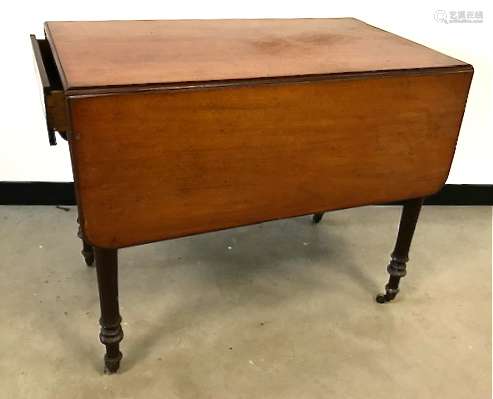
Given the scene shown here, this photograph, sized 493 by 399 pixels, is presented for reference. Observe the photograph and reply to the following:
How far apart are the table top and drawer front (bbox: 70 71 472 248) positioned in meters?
0.04

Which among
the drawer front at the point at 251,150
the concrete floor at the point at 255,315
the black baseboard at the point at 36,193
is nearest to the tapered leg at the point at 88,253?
the concrete floor at the point at 255,315

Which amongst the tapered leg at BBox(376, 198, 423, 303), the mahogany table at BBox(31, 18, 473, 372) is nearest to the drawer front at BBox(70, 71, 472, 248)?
the mahogany table at BBox(31, 18, 473, 372)

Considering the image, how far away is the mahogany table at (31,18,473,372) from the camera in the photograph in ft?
3.51

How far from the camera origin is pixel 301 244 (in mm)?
1933

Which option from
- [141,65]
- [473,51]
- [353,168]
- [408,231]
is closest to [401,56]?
[353,168]

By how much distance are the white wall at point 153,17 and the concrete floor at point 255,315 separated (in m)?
0.22

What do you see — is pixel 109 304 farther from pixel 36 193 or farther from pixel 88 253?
pixel 36 193

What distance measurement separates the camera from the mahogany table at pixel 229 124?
1068mm

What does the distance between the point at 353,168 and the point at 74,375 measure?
824 millimetres

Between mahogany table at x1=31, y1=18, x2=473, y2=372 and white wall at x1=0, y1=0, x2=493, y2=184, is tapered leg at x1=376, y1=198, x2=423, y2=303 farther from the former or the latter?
white wall at x1=0, y1=0, x2=493, y2=184

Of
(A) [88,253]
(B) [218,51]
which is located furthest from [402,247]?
(A) [88,253]

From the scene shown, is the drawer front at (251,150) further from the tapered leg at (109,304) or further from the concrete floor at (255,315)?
the concrete floor at (255,315)

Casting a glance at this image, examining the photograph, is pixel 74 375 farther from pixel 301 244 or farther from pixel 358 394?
pixel 301 244

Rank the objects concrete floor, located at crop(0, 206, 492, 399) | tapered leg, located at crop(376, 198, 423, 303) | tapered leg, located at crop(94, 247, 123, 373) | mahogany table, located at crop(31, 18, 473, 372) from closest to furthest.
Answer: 1. mahogany table, located at crop(31, 18, 473, 372)
2. tapered leg, located at crop(94, 247, 123, 373)
3. concrete floor, located at crop(0, 206, 492, 399)
4. tapered leg, located at crop(376, 198, 423, 303)
